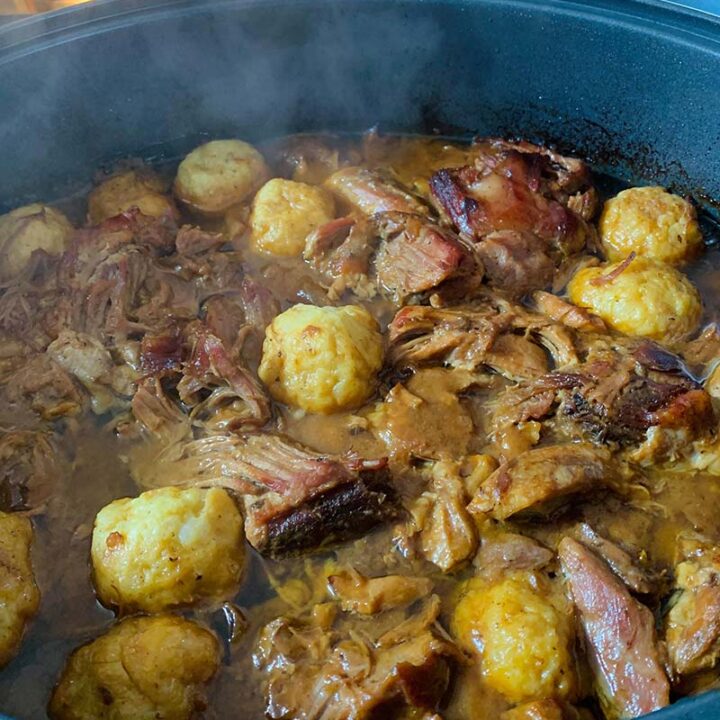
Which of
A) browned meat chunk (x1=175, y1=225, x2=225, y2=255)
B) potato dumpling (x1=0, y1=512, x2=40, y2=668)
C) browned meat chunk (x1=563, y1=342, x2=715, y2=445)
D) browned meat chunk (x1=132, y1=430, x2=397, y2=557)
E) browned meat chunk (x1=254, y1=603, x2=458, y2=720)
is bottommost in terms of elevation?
potato dumpling (x1=0, y1=512, x2=40, y2=668)

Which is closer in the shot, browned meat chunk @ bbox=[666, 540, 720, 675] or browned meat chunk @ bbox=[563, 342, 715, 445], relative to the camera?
browned meat chunk @ bbox=[666, 540, 720, 675]

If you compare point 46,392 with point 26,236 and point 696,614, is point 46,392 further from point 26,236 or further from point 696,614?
point 696,614

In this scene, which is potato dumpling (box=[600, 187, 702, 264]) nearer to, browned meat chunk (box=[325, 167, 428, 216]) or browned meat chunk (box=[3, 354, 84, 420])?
browned meat chunk (box=[325, 167, 428, 216])

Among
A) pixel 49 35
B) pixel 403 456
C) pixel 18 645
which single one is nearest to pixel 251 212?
pixel 49 35

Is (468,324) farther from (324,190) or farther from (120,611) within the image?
(120,611)

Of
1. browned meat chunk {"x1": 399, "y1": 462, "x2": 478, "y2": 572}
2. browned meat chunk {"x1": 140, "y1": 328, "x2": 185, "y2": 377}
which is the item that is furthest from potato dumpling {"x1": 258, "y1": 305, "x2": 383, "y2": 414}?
browned meat chunk {"x1": 399, "y1": 462, "x2": 478, "y2": 572}

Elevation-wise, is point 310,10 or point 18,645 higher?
point 310,10

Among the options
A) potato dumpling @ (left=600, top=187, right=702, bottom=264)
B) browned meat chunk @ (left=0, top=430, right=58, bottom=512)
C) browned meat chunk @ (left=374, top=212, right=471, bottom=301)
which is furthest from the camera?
potato dumpling @ (left=600, top=187, right=702, bottom=264)
